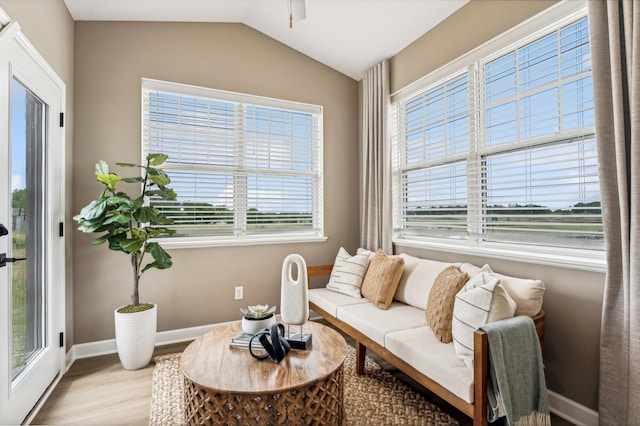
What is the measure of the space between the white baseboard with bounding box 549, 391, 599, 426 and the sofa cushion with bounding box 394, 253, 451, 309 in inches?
37.7

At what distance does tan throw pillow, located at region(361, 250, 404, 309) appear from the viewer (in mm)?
2756

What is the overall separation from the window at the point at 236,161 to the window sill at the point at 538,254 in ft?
5.55

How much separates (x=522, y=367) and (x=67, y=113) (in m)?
3.54

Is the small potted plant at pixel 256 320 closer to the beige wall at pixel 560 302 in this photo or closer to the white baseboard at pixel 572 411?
the beige wall at pixel 560 302

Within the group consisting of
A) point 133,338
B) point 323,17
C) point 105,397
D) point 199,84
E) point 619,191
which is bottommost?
point 105,397

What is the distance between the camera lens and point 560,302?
2.08 metres

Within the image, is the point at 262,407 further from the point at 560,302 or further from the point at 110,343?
the point at 110,343

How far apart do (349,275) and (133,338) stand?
1.84 meters

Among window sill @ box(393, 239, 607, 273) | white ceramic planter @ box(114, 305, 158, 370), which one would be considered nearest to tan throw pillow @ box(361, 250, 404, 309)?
window sill @ box(393, 239, 607, 273)

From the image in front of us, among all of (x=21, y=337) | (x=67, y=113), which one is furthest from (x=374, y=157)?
(x=21, y=337)

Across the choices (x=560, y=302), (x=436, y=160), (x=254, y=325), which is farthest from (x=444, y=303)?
(x=436, y=160)

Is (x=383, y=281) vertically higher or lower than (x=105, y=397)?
higher

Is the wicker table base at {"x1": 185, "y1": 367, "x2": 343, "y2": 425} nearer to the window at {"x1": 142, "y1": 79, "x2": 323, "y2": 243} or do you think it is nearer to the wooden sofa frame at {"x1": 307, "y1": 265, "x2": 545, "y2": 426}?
the wooden sofa frame at {"x1": 307, "y1": 265, "x2": 545, "y2": 426}

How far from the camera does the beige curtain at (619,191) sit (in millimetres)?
1646
